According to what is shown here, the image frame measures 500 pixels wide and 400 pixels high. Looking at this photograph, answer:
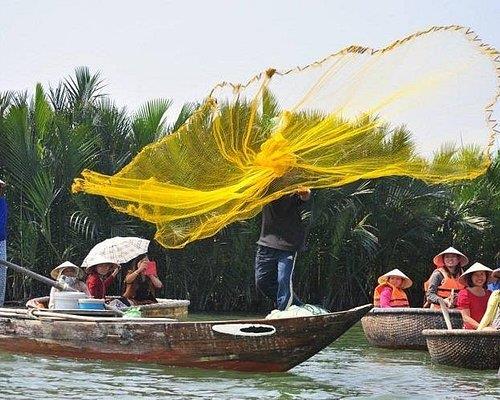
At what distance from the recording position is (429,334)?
10.4 meters

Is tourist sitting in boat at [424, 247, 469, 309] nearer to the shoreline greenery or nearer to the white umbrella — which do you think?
the white umbrella

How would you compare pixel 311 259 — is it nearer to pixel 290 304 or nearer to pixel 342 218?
pixel 342 218

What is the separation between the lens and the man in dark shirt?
32.3ft

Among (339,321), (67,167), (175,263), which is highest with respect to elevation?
(67,167)

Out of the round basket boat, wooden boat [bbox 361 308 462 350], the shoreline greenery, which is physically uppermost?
the shoreline greenery

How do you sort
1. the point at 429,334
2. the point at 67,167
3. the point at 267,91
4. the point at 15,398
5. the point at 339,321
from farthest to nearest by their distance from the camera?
the point at 67,167
the point at 429,334
the point at 267,91
the point at 339,321
the point at 15,398

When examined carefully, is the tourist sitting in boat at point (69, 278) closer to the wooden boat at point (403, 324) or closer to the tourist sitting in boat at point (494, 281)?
the wooden boat at point (403, 324)

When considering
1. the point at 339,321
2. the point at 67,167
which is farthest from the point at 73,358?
the point at 67,167

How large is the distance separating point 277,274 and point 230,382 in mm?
1396

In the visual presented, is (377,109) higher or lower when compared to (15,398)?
higher

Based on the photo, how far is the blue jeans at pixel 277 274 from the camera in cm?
988

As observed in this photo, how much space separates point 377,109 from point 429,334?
240cm

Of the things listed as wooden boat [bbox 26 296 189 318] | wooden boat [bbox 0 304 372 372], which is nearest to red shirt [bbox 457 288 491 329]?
wooden boat [bbox 0 304 372 372]

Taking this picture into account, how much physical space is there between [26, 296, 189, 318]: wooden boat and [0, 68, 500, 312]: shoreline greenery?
18.7 ft
